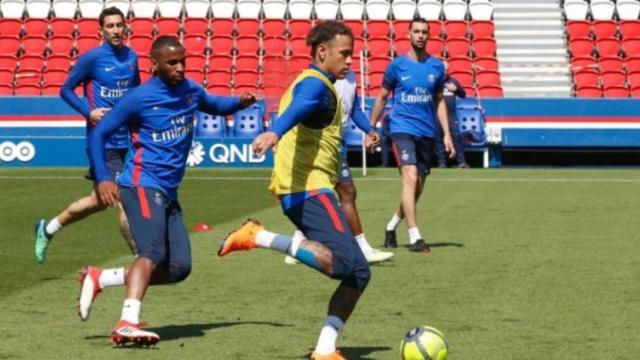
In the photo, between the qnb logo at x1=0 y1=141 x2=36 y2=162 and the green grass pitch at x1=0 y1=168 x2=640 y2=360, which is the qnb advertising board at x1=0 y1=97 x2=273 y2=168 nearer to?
the qnb logo at x1=0 y1=141 x2=36 y2=162

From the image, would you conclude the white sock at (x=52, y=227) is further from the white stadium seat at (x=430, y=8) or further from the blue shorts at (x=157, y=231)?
the white stadium seat at (x=430, y=8)

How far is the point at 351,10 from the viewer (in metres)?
39.5

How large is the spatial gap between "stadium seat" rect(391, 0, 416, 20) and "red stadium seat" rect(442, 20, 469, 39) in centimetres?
97

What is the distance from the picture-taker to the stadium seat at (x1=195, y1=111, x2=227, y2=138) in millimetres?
35000

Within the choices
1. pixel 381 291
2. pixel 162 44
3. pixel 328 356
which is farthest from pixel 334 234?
pixel 381 291

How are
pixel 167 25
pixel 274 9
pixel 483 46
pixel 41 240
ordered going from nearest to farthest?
1. pixel 41 240
2. pixel 483 46
3. pixel 167 25
4. pixel 274 9

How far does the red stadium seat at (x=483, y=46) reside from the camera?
38469 mm

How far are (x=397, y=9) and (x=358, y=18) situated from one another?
1.05 metres

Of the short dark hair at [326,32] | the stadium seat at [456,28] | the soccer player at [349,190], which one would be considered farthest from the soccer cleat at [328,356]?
the stadium seat at [456,28]

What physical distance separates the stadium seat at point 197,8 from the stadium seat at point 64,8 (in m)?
2.96

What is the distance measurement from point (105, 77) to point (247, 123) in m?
21.6

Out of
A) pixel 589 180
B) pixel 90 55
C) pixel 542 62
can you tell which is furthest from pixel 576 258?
pixel 542 62

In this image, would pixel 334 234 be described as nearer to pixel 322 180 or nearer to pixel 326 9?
pixel 322 180

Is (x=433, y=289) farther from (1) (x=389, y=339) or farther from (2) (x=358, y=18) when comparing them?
(2) (x=358, y=18)
